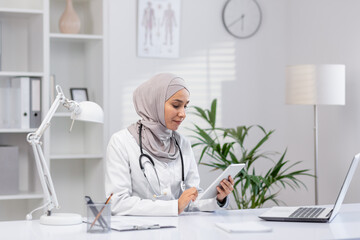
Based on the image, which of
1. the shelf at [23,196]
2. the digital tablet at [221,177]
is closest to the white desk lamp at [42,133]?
the digital tablet at [221,177]

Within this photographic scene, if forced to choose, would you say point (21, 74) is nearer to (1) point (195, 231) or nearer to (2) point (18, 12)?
(2) point (18, 12)

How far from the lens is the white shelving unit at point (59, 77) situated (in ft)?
12.3

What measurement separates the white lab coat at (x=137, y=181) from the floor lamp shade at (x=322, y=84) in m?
1.29

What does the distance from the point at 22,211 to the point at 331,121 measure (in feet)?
7.30

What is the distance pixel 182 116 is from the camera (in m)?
2.70

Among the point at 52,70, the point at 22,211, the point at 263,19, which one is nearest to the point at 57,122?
the point at 52,70

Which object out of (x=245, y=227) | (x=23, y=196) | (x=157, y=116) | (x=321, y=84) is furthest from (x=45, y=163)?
(x=321, y=84)

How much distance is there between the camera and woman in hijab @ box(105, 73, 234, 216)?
103 inches

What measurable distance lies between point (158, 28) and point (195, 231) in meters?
2.46

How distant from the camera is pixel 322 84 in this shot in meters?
3.78

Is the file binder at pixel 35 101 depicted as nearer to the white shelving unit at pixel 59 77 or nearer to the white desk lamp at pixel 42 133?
the white shelving unit at pixel 59 77

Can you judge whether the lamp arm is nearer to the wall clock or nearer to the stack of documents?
the stack of documents

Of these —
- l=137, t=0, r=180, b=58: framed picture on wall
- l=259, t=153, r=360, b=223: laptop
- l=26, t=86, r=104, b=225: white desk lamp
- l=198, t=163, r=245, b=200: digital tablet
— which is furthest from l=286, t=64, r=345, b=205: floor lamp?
l=26, t=86, r=104, b=225: white desk lamp

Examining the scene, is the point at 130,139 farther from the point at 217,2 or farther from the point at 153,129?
the point at 217,2
